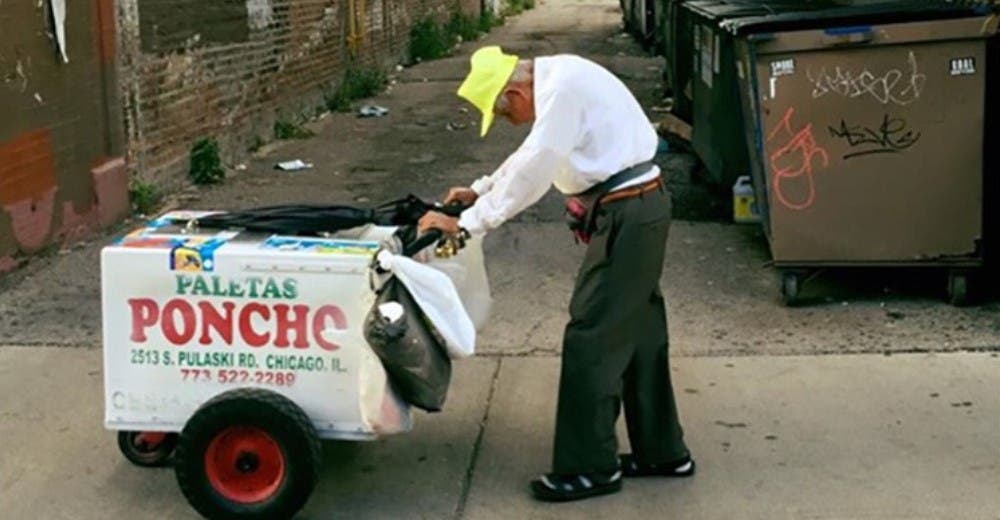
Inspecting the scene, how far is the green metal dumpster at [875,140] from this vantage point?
654 centimetres

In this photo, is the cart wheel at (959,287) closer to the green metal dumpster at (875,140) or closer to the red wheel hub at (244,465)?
the green metal dumpster at (875,140)

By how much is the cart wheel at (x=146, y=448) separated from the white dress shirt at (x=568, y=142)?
1415 mm

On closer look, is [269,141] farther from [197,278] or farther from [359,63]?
[197,278]

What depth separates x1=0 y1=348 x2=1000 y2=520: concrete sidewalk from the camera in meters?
4.59

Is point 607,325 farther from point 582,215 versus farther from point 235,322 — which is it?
point 235,322

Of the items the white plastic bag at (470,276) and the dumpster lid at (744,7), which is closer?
the white plastic bag at (470,276)

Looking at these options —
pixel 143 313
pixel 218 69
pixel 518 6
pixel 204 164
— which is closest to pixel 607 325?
pixel 143 313

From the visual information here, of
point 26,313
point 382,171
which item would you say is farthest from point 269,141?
point 26,313

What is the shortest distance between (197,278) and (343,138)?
850 cm

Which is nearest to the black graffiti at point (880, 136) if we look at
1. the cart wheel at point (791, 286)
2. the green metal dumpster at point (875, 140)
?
the green metal dumpster at point (875, 140)

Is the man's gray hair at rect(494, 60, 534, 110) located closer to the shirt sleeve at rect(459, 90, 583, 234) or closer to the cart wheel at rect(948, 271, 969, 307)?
the shirt sleeve at rect(459, 90, 583, 234)

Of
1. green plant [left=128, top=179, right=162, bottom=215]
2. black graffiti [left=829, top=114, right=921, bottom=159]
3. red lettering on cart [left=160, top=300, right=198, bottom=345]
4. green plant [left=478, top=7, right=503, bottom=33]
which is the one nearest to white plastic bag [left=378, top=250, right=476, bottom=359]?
red lettering on cart [left=160, top=300, right=198, bottom=345]

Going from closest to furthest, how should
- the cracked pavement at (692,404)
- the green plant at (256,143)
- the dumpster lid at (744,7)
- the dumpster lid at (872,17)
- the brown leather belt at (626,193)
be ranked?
the brown leather belt at (626,193)
the cracked pavement at (692,404)
the dumpster lid at (872,17)
the dumpster lid at (744,7)
the green plant at (256,143)

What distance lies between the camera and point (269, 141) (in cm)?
1238
